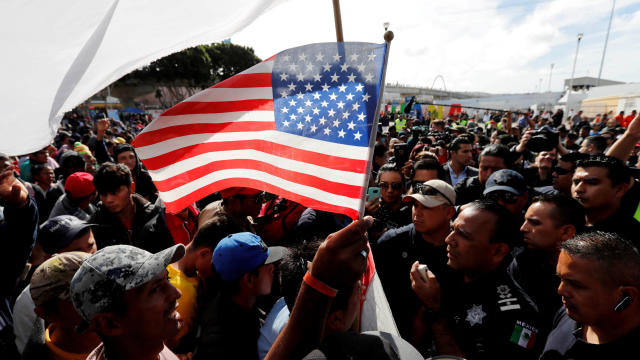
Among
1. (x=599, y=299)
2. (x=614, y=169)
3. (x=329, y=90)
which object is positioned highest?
(x=329, y=90)

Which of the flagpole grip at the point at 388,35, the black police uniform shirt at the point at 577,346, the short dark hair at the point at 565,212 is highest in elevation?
the flagpole grip at the point at 388,35

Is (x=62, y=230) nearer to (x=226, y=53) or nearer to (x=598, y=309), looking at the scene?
(x=598, y=309)

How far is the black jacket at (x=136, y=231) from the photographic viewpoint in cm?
337

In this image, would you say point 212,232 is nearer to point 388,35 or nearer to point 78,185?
point 388,35

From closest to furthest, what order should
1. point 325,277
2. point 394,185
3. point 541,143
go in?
point 325,277 < point 394,185 < point 541,143

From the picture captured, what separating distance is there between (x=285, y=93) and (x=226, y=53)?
180 feet

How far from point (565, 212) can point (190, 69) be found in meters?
49.9

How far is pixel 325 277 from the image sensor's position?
4.08 feet

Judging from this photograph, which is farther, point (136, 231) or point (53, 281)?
point (136, 231)

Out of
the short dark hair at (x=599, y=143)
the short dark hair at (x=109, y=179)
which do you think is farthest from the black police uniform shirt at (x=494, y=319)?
the short dark hair at (x=599, y=143)

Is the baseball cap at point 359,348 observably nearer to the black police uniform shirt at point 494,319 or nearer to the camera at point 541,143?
the black police uniform shirt at point 494,319

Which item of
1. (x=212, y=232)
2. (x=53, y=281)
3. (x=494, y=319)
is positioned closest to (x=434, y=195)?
(x=494, y=319)

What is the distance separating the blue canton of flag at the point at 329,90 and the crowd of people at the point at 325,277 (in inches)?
27.6

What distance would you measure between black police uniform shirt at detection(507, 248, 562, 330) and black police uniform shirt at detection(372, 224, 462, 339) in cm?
46
